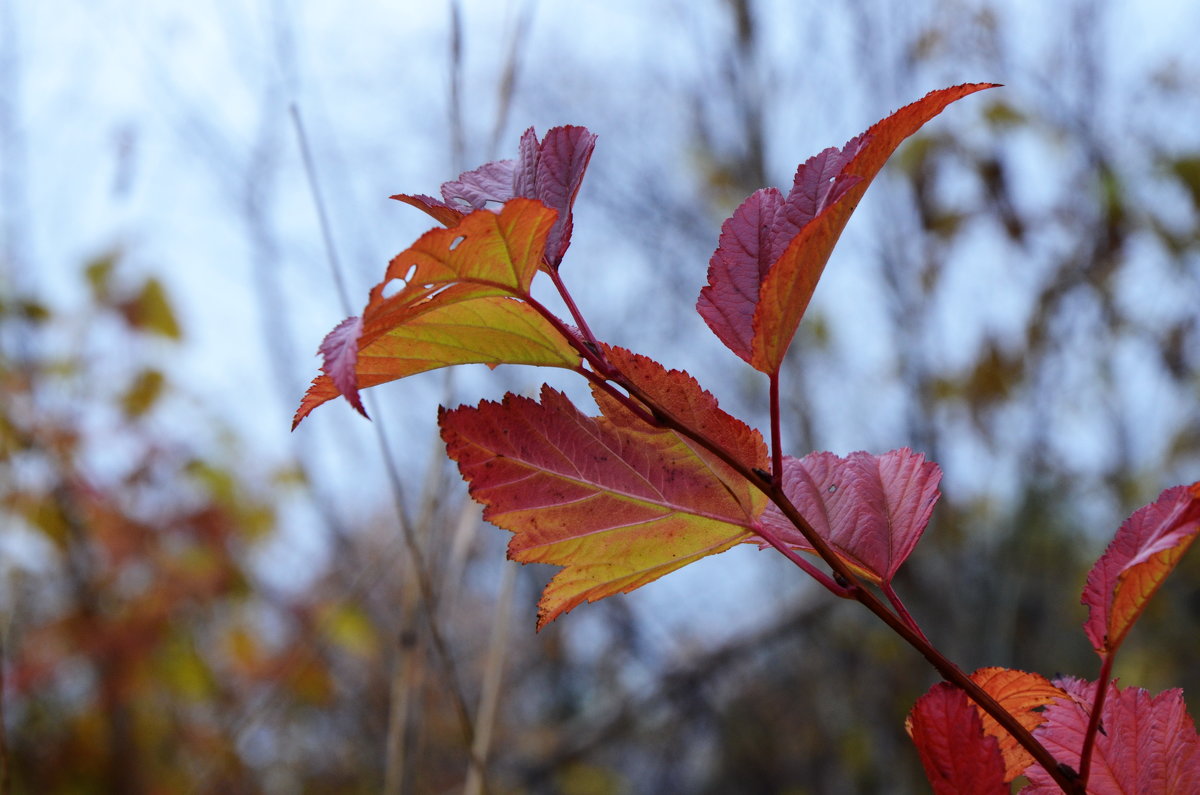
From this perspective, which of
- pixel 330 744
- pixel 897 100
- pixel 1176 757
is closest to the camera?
pixel 1176 757

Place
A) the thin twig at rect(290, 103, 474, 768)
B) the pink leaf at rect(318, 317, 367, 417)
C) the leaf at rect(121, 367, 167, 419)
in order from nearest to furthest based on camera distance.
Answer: the pink leaf at rect(318, 317, 367, 417) < the thin twig at rect(290, 103, 474, 768) < the leaf at rect(121, 367, 167, 419)

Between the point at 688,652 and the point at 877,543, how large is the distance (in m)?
2.17

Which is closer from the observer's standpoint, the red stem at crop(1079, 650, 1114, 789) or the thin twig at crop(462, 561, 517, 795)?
the red stem at crop(1079, 650, 1114, 789)

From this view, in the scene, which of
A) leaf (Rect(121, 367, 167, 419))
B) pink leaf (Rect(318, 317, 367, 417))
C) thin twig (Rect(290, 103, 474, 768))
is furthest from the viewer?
leaf (Rect(121, 367, 167, 419))

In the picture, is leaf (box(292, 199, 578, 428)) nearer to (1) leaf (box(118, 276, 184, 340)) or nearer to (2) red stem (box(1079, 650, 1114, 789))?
(2) red stem (box(1079, 650, 1114, 789))

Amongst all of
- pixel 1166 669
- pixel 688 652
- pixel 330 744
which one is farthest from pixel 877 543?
pixel 330 744

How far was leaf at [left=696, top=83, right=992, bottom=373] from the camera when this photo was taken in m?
0.28

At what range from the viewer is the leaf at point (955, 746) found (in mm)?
266

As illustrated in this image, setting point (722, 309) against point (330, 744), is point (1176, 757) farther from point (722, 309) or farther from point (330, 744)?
point (330, 744)

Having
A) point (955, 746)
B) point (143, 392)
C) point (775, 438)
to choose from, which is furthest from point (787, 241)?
point (143, 392)

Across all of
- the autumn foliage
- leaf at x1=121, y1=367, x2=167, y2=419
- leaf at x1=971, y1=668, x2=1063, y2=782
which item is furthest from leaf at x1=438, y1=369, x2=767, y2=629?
leaf at x1=121, y1=367, x2=167, y2=419

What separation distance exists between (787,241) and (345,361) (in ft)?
0.52

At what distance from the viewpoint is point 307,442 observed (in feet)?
6.97

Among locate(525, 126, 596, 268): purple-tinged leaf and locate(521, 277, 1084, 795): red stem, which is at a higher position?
locate(525, 126, 596, 268): purple-tinged leaf
